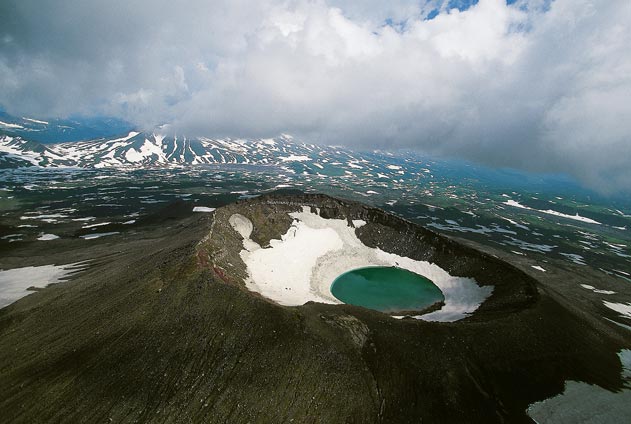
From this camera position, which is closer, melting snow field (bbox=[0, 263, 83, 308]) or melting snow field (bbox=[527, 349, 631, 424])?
melting snow field (bbox=[527, 349, 631, 424])

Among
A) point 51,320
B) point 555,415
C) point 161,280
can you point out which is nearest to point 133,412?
point 161,280

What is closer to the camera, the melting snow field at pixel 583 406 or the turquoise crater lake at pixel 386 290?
the melting snow field at pixel 583 406

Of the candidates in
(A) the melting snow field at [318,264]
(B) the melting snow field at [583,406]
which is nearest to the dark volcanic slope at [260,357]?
(B) the melting snow field at [583,406]

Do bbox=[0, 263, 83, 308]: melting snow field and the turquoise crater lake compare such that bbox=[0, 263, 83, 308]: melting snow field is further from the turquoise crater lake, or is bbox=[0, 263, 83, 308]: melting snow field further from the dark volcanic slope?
the turquoise crater lake

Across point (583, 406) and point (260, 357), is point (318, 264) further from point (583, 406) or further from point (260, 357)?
point (583, 406)

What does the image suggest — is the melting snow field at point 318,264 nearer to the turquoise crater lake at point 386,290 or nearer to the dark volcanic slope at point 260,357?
the turquoise crater lake at point 386,290

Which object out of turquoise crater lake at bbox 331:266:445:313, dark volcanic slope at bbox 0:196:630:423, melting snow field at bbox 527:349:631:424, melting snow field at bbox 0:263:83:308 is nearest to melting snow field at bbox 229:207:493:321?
turquoise crater lake at bbox 331:266:445:313

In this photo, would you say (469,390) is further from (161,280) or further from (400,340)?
(161,280)
